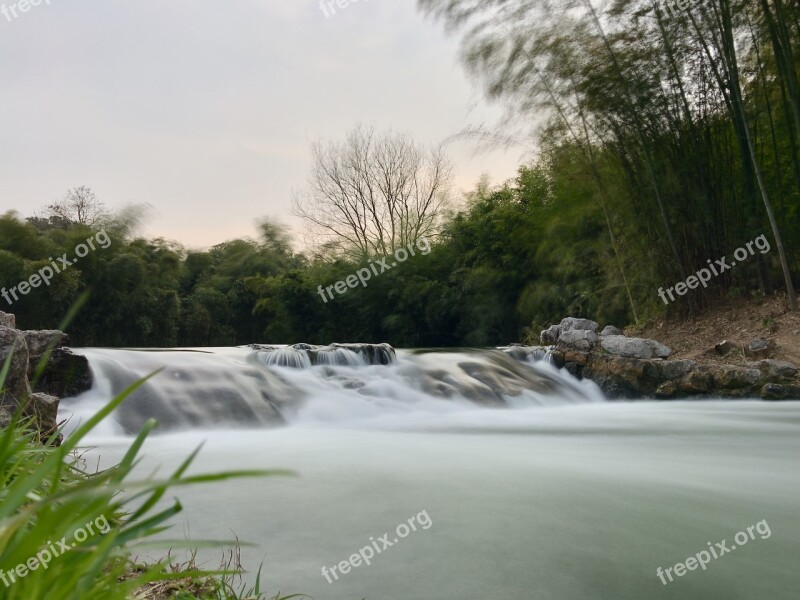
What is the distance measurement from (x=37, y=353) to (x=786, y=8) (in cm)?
785

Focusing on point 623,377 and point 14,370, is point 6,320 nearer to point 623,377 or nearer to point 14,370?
point 14,370

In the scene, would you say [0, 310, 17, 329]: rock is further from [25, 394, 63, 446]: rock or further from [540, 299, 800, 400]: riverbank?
[540, 299, 800, 400]: riverbank

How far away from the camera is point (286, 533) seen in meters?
2.23

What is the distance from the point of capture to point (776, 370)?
6625mm

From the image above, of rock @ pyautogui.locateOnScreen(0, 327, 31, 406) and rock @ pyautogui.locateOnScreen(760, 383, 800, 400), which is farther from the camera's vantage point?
rock @ pyautogui.locateOnScreen(760, 383, 800, 400)

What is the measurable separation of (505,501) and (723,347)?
581 centimetres

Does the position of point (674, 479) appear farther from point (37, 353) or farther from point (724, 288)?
point (724, 288)

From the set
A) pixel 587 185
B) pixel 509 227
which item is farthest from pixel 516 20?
pixel 509 227

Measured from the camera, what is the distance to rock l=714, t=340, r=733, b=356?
24.4 ft

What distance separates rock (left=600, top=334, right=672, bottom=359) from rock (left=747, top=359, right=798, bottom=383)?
48.6 inches

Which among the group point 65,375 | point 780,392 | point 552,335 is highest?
point 65,375

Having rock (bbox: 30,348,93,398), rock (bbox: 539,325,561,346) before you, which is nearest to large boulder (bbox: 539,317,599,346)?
rock (bbox: 539,325,561,346)

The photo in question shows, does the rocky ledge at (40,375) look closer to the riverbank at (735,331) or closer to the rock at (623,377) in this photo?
the rock at (623,377)

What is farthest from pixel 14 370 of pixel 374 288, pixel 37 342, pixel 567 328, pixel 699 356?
pixel 374 288
